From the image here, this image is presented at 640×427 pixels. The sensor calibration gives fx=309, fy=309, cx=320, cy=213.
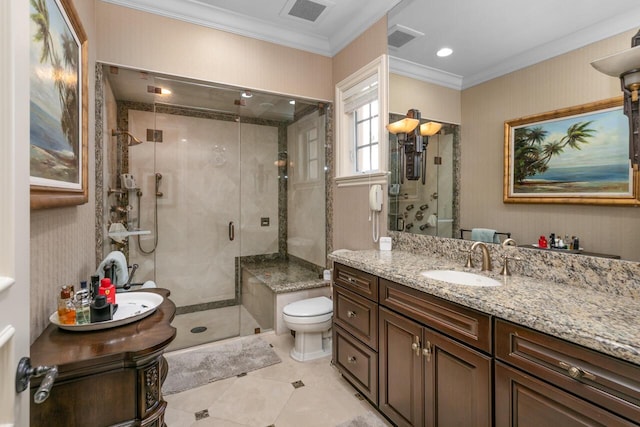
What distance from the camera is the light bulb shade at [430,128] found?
7.17ft

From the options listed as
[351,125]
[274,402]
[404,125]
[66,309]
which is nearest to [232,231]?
[351,125]

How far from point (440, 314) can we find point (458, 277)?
0.44m

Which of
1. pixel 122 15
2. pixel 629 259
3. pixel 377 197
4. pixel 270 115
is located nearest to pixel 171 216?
pixel 270 115

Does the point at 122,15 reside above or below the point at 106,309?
above

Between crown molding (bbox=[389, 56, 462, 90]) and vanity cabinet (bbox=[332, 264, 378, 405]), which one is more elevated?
crown molding (bbox=[389, 56, 462, 90])

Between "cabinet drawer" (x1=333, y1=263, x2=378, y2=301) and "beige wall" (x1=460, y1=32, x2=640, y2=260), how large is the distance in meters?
0.73

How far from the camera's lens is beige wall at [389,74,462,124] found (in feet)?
6.82

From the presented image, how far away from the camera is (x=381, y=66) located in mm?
2609

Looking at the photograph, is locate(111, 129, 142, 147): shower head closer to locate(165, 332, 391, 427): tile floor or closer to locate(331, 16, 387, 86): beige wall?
locate(331, 16, 387, 86): beige wall

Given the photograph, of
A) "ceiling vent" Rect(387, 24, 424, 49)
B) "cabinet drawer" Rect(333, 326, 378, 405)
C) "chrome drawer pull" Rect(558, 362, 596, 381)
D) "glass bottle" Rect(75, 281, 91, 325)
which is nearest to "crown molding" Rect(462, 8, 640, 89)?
"ceiling vent" Rect(387, 24, 424, 49)

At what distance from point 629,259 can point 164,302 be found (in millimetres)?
2147

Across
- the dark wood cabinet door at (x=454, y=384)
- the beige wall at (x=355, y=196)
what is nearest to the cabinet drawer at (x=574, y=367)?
the dark wood cabinet door at (x=454, y=384)

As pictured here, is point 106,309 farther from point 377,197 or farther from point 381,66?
point 381,66

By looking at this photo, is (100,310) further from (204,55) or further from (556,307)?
(204,55)
